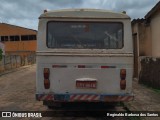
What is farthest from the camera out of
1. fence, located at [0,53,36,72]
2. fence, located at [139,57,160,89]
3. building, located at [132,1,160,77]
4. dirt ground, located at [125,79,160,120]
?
fence, located at [0,53,36,72]

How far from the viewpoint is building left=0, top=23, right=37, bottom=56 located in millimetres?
74844

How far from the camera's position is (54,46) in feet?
31.3

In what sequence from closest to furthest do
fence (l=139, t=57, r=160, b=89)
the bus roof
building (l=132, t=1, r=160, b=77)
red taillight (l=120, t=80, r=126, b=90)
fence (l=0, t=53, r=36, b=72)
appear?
red taillight (l=120, t=80, r=126, b=90) → the bus roof → fence (l=139, t=57, r=160, b=89) → building (l=132, t=1, r=160, b=77) → fence (l=0, t=53, r=36, b=72)

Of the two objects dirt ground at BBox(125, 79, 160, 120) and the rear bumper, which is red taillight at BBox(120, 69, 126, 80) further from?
dirt ground at BBox(125, 79, 160, 120)

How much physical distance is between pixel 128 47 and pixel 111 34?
585mm

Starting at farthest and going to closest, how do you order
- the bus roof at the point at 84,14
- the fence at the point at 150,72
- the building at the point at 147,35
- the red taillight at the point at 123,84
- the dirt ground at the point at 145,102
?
the building at the point at 147,35 < the fence at the point at 150,72 < the dirt ground at the point at 145,102 < the bus roof at the point at 84,14 < the red taillight at the point at 123,84

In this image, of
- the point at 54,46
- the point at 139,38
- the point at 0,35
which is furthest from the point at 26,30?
the point at 54,46

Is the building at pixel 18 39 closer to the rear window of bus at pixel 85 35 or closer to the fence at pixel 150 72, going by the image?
the fence at pixel 150 72

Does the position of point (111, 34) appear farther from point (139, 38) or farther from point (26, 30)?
point (26, 30)

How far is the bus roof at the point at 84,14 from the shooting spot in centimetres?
948

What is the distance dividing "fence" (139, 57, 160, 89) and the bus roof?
670cm

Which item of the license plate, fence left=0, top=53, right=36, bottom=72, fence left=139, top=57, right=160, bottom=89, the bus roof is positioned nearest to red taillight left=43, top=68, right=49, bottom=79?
the license plate

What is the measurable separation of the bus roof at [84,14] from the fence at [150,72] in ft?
22.0

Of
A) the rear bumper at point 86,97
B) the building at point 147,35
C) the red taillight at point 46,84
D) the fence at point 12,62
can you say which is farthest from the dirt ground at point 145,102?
the fence at point 12,62
